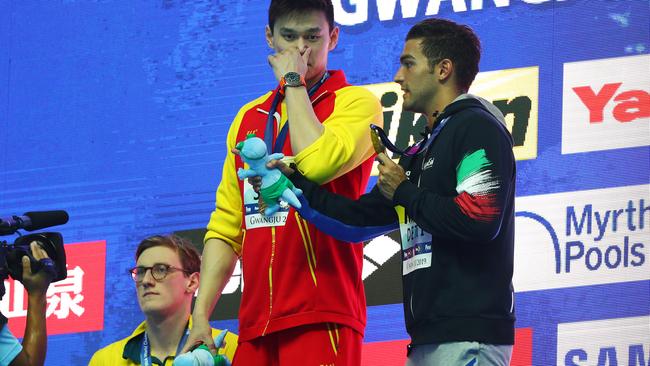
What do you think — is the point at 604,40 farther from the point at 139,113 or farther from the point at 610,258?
the point at 139,113

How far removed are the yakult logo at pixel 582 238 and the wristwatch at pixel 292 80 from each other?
3.60 feet

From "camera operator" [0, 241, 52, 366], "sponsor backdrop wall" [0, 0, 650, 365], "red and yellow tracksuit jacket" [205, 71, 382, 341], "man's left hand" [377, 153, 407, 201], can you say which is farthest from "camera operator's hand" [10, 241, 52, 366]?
"man's left hand" [377, 153, 407, 201]

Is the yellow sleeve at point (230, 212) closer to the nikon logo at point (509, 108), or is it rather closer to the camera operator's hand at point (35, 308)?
the camera operator's hand at point (35, 308)

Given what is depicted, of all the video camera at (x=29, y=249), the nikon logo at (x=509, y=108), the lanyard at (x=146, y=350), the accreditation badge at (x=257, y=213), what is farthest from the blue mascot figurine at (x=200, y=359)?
the nikon logo at (x=509, y=108)

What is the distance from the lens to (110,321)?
15.5 feet

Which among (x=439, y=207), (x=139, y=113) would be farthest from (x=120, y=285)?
(x=439, y=207)

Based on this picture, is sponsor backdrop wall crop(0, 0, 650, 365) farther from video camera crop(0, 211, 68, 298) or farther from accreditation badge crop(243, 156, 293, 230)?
accreditation badge crop(243, 156, 293, 230)

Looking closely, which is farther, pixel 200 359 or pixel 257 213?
pixel 257 213

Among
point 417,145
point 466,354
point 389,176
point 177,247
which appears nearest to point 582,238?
point 417,145

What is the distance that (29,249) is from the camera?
13.0 ft

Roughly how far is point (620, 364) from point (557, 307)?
0.27 metres

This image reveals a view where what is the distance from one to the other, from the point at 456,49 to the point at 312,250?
0.63 metres

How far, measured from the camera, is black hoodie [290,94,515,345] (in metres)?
2.89

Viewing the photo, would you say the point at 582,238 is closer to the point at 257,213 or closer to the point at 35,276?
the point at 257,213
